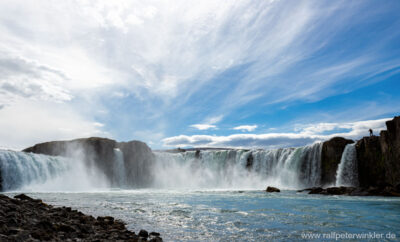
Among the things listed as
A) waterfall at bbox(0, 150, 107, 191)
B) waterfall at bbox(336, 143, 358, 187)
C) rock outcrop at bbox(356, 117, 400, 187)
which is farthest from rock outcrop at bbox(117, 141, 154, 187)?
rock outcrop at bbox(356, 117, 400, 187)

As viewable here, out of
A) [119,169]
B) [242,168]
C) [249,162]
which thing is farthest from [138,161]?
[249,162]

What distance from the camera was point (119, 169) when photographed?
47.2 meters

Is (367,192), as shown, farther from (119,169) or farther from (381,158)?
(119,169)

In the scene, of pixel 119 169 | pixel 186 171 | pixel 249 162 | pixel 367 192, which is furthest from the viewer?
pixel 186 171

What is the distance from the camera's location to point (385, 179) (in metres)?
28.8

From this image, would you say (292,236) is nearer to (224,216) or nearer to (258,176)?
(224,216)

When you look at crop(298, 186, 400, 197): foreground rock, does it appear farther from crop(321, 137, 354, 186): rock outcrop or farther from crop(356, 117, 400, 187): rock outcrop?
crop(321, 137, 354, 186): rock outcrop

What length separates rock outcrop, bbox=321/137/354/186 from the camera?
33.2 meters

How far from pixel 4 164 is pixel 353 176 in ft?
133

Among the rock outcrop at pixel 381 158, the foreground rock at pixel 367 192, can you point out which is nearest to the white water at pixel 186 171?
the rock outcrop at pixel 381 158

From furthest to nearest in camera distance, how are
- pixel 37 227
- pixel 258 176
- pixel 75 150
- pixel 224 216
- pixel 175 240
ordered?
1. pixel 75 150
2. pixel 258 176
3. pixel 224 216
4. pixel 175 240
5. pixel 37 227

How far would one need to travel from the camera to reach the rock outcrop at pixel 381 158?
27.1 m

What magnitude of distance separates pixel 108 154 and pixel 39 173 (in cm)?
1388

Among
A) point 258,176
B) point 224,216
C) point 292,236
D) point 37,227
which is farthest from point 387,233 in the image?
point 258,176
